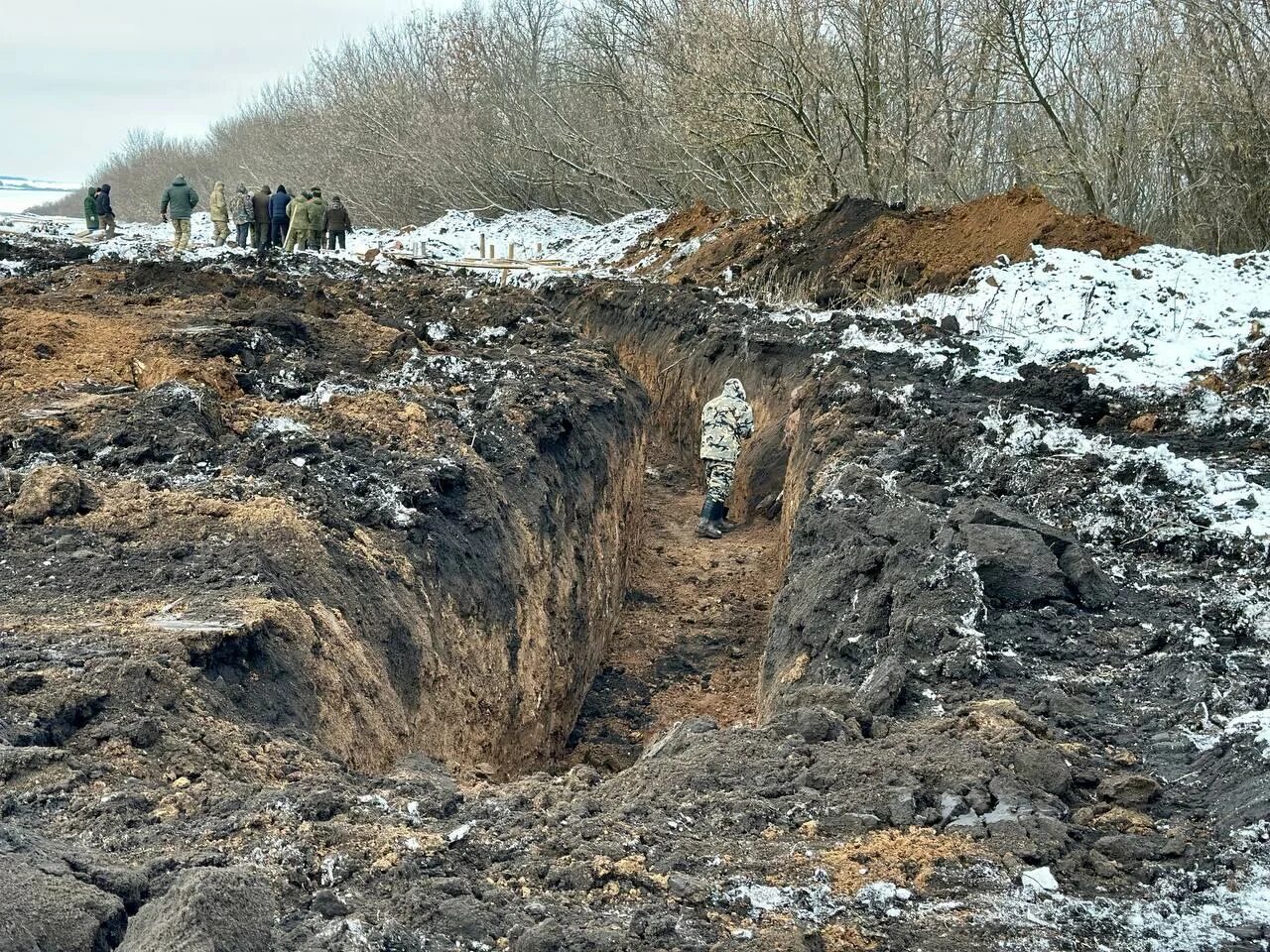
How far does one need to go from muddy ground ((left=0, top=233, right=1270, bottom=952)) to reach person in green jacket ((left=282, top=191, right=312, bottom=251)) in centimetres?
1154

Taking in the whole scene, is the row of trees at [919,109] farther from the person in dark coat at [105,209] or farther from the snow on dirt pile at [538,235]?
the person in dark coat at [105,209]

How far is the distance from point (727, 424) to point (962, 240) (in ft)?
18.0

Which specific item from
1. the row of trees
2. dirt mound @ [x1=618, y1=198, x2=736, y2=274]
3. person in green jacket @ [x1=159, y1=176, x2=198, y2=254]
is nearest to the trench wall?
the row of trees

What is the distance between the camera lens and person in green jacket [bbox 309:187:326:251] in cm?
2170

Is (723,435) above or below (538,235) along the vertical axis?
below

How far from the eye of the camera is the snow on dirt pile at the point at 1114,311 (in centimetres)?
962

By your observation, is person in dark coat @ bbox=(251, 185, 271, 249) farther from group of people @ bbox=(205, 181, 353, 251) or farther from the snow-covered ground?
the snow-covered ground

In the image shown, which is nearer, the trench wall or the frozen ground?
the trench wall

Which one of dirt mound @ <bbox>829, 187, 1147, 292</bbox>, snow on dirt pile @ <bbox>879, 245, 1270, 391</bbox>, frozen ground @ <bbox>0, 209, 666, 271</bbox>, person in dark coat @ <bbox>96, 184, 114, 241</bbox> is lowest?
snow on dirt pile @ <bbox>879, 245, 1270, 391</bbox>

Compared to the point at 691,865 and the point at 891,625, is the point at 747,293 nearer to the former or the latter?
the point at 891,625

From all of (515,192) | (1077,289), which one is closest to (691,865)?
(1077,289)

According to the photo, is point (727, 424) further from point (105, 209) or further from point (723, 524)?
point (105, 209)

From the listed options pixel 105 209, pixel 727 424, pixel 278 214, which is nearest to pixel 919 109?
pixel 727 424

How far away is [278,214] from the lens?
2295cm
